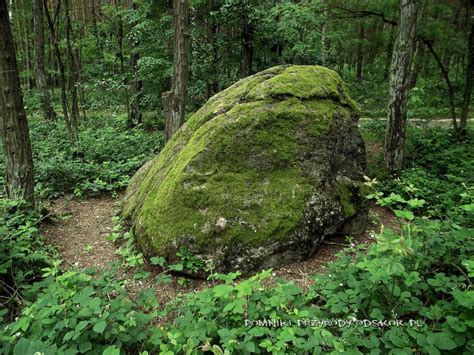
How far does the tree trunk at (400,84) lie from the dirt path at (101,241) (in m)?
1.51

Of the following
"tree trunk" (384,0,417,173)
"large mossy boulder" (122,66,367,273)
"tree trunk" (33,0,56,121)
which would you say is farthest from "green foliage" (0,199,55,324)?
"tree trunk" (33,0,56,121)

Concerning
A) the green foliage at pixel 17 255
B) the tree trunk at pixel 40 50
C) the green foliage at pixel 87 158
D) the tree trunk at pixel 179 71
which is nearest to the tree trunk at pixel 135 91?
the green foliage at pixel 87 158

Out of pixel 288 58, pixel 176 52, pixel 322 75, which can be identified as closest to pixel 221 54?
pixel 288 58

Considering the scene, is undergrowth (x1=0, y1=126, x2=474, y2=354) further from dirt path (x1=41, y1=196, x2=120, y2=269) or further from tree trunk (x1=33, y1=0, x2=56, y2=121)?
tree trunk (x1=33, y1=0, x2=56, y2=121)

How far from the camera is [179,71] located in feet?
23.2

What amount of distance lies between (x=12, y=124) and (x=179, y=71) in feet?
11.7

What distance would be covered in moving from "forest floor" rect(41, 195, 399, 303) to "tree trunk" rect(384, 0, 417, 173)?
59.0 inches

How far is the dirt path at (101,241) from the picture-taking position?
3.65m

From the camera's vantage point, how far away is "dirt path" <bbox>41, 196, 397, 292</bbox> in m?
3.65

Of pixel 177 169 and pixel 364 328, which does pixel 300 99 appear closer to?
pixel 177 169

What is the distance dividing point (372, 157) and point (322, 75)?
301 centimetres

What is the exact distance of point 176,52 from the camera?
7078 millimetres

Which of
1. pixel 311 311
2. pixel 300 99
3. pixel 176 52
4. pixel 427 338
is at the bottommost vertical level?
pixel 311 311

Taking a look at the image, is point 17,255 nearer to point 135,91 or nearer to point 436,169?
point 436,169
